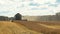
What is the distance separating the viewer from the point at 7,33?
38750 millimetres

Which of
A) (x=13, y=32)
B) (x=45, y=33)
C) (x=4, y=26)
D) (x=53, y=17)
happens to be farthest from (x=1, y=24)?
(x=53, y=17)

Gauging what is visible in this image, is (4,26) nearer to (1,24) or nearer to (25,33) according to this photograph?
(1,24)

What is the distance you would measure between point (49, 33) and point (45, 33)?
1.00m

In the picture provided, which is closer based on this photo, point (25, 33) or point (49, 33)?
point (25, 33)

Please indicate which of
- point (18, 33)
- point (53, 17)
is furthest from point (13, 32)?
point (53, 17)

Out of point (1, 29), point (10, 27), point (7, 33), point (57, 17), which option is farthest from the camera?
point (57, 17)

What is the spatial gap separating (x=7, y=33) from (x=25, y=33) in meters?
4.32

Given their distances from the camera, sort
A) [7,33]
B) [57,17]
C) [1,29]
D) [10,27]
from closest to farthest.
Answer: [7,33] < [1,29] < [10,27] < [57,17]

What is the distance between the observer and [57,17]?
456 feet

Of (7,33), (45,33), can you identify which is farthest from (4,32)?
(45,33)

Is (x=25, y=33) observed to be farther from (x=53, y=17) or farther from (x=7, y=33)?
(x=53, y=17)

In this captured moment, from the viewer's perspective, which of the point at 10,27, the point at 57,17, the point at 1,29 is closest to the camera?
the point at 1,29

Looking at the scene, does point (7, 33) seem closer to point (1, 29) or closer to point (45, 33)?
point (1, 29)

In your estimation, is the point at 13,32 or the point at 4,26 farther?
the point at 4,26
